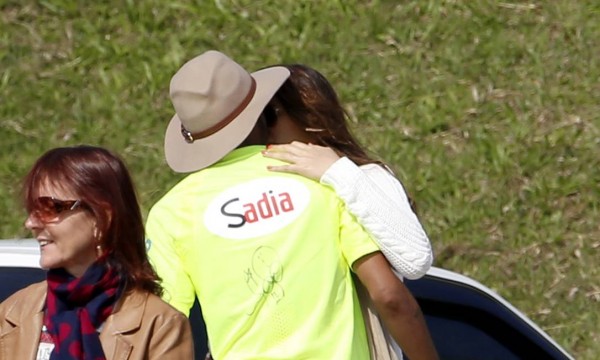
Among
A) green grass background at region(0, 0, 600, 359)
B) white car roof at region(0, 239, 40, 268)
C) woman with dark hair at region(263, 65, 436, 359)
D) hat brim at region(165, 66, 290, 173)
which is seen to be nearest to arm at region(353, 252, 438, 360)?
woman with dark hair at region(263, 65, 436, 359)

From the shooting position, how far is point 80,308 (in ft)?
9.00

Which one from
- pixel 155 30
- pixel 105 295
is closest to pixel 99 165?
pixel 105 295

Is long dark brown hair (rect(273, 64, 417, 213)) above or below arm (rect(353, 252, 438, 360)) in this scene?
above

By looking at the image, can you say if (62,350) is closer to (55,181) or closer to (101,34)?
(55,181)

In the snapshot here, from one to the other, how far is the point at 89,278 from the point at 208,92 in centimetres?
51

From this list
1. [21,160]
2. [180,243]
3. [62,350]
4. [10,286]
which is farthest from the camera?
[21,160]

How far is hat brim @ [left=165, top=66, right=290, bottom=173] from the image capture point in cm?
295

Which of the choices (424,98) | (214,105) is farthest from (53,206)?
(424,98)

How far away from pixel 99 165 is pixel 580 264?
169 inches

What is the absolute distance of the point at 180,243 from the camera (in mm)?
2947

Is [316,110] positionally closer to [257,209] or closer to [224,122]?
[224,122]

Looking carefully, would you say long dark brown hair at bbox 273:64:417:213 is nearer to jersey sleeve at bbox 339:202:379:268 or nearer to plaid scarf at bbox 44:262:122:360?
jersey sleeve at bbox 339:202:379:268

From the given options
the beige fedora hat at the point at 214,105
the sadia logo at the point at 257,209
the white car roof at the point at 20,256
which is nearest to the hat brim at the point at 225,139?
the beige fedora hat at the point at 214,105

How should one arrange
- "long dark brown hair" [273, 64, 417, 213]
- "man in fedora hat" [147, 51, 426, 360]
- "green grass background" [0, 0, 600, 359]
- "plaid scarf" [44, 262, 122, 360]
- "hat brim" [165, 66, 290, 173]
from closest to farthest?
1. "plaid scarf" [44, 262, 122, 360]
2. "man in fedora hat" [147, 51, 426, 360]
3. "hat brim" [165, 66, 290, 173]
4. "long dark brown hair" [273, 64, 417, 213]
5. "green grass background" [0, 0, 600, 359]
